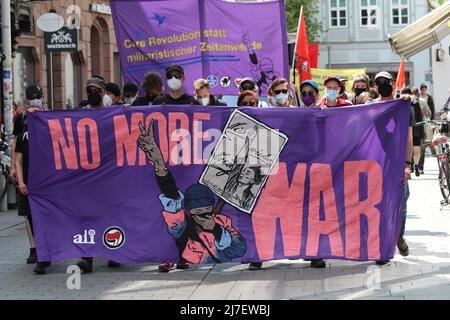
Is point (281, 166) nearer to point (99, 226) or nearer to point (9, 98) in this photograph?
point (99, 226)

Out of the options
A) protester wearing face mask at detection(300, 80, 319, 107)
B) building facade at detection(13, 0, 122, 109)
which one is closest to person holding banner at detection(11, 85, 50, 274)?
protester wearing face mask at detection(300, 80, 319, 107)

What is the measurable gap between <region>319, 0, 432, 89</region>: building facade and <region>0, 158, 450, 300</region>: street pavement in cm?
5416

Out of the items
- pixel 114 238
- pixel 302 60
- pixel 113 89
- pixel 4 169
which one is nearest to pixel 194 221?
pixel 114 238

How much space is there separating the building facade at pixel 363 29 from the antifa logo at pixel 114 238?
5484 centimetres

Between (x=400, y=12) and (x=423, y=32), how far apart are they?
48.7m

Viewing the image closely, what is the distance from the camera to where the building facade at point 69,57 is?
25.6 meters

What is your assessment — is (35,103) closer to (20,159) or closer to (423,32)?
(20,159)

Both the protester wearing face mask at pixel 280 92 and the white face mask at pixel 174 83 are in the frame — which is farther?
the protester wearing face mask at pixel 280 92

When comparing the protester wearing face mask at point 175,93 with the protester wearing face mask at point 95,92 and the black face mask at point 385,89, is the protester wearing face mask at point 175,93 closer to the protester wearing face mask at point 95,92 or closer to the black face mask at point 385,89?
the protester wearing face mask at point 95,92

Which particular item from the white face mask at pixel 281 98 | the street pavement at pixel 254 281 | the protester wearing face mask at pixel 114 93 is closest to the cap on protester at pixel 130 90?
the protester wearing face mask at pixel 114 93

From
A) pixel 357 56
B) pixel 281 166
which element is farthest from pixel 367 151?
pixel 357 56

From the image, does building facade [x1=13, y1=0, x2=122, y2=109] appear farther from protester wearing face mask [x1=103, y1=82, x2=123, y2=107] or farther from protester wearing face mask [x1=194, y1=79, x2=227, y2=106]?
protester wearing face mask [x1=194, y1=79, x2=227, y2=106]
